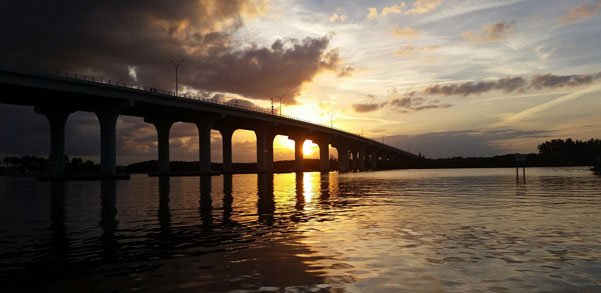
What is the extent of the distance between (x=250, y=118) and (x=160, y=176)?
91.2ft

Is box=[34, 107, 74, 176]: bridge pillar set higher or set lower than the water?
higher

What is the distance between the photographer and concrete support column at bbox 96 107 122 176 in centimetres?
8588

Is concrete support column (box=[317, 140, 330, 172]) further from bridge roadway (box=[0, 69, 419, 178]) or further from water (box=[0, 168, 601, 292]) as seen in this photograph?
water (box=[0, 168, 601, 292])

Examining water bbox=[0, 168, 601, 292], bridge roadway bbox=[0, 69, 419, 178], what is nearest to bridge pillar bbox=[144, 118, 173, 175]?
bridge roadway bbox=[0, 69, 419, 178]

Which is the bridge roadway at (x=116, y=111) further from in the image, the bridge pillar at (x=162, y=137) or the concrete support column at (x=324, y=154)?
the concrete support column at (x=324, y=154)

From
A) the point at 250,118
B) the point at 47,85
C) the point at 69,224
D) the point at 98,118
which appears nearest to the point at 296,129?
the point at 250,118

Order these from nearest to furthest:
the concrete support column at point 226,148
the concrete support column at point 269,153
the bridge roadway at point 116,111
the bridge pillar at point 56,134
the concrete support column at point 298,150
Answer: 1. the bridge roadway at point 116,111
2. the bridge pillar at point 56,134
3. the concrete support column at point 226,148
4. the concrete support column at point 269,153
5. the concrete support column at point 298,150

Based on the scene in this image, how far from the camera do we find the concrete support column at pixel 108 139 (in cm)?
8588

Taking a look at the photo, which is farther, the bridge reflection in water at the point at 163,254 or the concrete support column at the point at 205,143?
the concrete support column at the point at 205,143

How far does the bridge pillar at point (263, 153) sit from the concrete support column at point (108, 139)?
58368 mm

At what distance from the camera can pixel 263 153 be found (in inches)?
5571

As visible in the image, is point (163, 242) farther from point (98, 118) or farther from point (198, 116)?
point (198, 116)

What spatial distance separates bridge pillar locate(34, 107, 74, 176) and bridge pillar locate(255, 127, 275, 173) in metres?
58.5

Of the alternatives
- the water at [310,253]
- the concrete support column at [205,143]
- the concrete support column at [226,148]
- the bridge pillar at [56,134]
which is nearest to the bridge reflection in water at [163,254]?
the water at [310,253]
